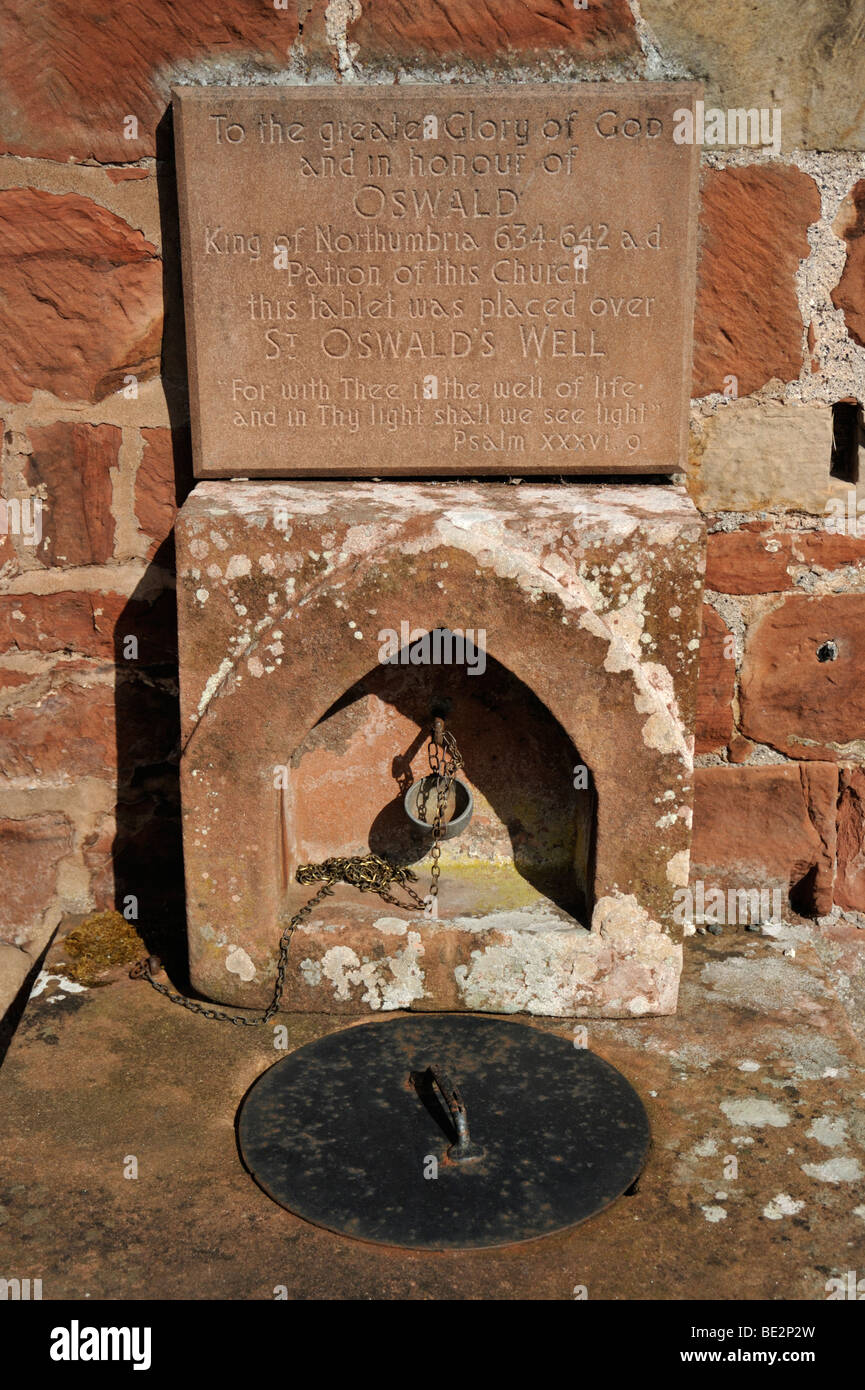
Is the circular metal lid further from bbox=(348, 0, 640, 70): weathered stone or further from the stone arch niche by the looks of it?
bbox=(348, 0, 640, 70): weathered stone

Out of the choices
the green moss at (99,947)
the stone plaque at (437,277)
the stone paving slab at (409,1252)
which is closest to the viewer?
the stone paving slab at (409,1252)

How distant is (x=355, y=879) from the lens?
123 inches

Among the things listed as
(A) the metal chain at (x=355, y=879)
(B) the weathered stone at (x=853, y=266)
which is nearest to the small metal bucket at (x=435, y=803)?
(A) the metal chain at (x=355, y=879)

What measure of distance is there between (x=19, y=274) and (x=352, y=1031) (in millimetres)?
1884

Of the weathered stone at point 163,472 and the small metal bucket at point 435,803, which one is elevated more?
the weathered stone at point 163,472

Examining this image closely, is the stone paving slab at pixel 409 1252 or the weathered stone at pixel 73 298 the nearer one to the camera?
the stone paving slab at pixel 409 1252

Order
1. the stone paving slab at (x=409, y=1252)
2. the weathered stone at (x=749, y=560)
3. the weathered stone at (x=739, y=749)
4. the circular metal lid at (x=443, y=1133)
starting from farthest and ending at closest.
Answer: the weathered stone at (x=739, y=749) < the weathered stone at (x=749, y=560) < the circular metal lid at (x=443, y=1133) < the stone paving slab at (x=409, y=1252)

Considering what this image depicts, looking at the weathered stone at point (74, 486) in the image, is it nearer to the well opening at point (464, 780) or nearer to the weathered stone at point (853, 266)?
the well opening at point (464, 780)

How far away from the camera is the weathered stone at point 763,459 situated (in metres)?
3.16

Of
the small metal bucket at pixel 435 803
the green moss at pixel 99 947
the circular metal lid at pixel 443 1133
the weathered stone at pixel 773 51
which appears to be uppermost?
the weathered stone at pixel 773 51

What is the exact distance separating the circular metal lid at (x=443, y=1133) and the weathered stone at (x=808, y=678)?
1.05 meters

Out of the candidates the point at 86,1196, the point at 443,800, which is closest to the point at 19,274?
the point at 443,800

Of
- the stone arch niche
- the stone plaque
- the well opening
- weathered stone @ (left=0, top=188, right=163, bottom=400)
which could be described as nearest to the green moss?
the stone arch niche

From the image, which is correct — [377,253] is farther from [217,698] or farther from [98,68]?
[217,698]
